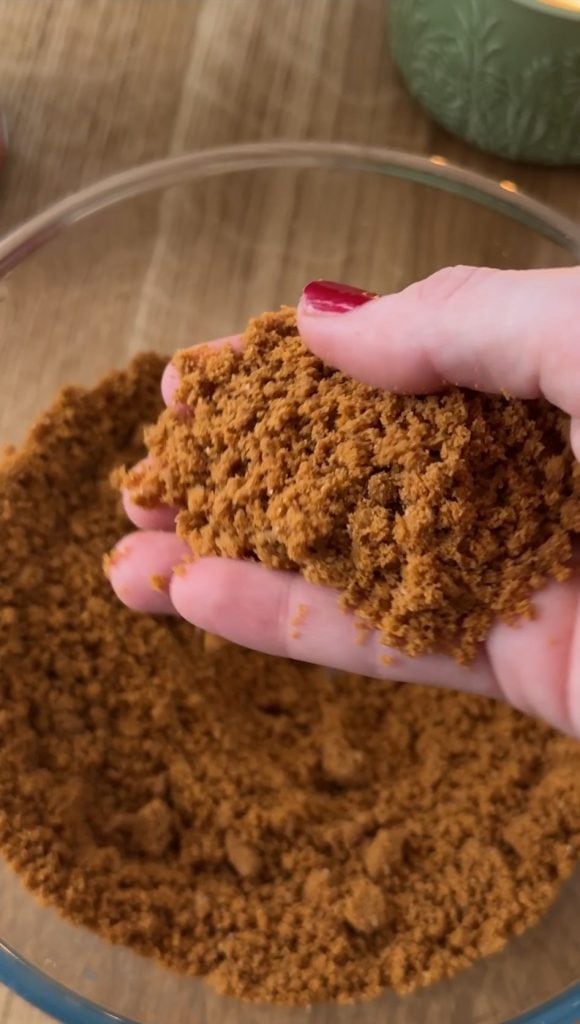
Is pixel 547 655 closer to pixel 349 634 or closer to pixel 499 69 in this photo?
pixel 349 634

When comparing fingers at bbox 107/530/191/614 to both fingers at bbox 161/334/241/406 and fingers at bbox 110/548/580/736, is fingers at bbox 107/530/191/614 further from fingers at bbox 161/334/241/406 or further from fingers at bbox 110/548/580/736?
fingers at bbox 161/334/241/406

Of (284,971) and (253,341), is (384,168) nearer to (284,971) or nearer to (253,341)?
(253,341)

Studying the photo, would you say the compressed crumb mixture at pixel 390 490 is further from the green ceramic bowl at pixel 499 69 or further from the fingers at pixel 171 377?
the green ceramic bowl at pixel 499 69

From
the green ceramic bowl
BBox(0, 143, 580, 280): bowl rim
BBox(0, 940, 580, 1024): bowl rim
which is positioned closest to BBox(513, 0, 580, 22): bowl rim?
the green ceramic bowl

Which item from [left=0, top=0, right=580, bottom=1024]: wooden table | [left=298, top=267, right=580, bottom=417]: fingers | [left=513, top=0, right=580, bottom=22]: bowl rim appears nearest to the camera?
[left=298, top=267, right=580, bottom=417]: fingers

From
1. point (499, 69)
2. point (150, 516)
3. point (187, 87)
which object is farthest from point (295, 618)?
point (187, 87)

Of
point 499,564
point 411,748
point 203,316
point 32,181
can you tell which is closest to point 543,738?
point 411,748

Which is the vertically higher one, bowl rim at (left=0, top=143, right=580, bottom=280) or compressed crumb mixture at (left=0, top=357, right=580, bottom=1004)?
bowl rim at (left=0, top=143, right=580, bottom=280)
